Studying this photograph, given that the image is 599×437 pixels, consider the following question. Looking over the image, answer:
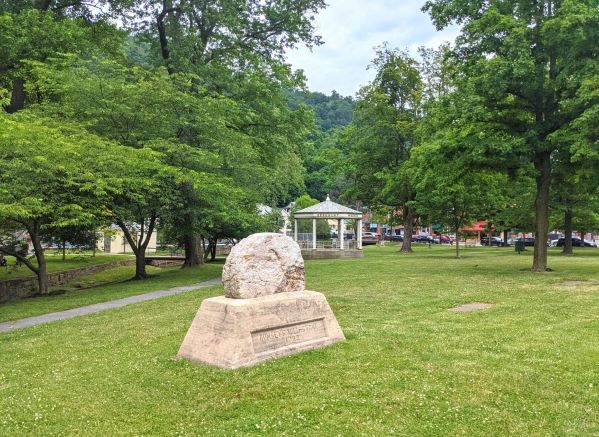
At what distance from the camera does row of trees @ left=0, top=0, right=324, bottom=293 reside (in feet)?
49.1

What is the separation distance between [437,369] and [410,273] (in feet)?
44.6

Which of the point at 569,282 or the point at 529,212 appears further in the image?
the point at 529,212

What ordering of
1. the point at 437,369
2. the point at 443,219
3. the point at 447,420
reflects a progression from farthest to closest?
the point at 443,219, the point at 437,369, the point at 447,420

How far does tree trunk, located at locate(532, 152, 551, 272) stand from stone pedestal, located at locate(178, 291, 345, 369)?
1445 cm

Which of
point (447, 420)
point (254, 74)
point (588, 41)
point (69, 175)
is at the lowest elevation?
point (447, 420)

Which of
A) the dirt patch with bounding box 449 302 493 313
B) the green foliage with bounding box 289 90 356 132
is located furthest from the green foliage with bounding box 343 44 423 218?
the green foliage with bounding box 289 90 356 132

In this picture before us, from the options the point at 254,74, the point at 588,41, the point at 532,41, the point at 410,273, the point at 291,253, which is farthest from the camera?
the point at 254,74

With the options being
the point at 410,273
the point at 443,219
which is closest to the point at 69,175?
the point at 410,273

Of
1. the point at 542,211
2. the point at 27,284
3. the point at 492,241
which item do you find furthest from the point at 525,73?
the point at 492,241

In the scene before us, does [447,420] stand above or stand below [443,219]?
below

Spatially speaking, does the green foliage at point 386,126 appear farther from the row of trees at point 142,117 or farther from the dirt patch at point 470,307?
the dirt patch at point 470,307

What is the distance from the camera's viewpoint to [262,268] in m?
7.07

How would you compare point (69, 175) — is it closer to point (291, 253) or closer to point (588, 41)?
point (291, 253)

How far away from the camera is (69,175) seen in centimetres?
1513
